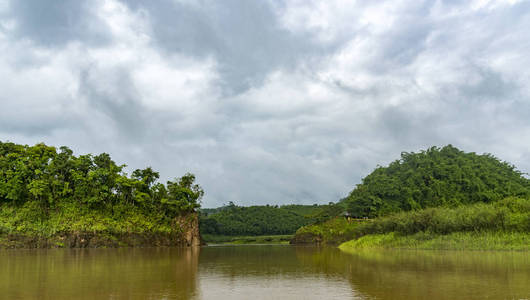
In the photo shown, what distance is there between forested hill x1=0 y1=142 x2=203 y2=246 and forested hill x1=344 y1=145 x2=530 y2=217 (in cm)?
2925

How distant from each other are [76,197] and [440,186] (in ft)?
175

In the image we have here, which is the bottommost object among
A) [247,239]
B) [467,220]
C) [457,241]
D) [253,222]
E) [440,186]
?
[247,239]

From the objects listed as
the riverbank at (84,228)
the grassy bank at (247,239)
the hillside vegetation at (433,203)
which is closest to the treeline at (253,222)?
the grassy bank at (247,239)

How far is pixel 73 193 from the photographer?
2094 inches

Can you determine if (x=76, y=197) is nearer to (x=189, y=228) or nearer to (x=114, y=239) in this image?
(x=114, y=239)

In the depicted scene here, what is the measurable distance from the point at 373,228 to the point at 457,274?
27732 mm

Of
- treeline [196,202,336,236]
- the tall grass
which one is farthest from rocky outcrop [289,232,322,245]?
treeline [196,202,336,236]

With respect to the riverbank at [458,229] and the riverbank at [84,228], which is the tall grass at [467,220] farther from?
the riverbank at [84,228]

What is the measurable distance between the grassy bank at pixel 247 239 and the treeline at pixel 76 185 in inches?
978

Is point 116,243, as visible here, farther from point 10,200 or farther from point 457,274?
point 457,274

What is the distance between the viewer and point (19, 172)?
4941 cm

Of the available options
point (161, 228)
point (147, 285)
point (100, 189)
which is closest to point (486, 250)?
point (147, 285)

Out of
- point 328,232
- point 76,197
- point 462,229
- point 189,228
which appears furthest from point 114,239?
point 462,229

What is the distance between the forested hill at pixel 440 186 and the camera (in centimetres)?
5506
